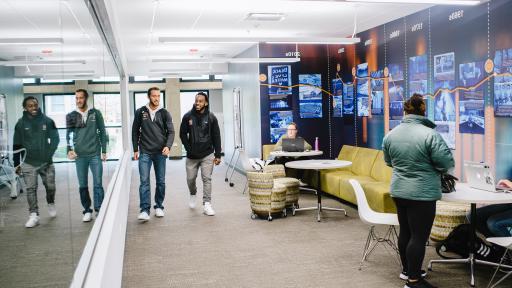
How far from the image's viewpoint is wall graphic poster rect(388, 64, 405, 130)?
8062 millimetres

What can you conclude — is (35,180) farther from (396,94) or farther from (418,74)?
(396,94)

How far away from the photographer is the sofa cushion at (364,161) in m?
8.23

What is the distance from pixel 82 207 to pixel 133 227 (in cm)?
458

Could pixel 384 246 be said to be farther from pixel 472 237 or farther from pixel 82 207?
pixel 82 207

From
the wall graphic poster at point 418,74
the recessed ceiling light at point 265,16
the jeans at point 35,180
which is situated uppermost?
the recessed ceiling light at point 265,16

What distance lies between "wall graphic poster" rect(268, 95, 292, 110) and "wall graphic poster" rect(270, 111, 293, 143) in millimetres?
105

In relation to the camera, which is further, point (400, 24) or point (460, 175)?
point (400, 24)

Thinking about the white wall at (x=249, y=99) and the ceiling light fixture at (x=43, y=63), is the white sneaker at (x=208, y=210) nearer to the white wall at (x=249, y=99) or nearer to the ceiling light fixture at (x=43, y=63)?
the white wall at (x=249, y=99)

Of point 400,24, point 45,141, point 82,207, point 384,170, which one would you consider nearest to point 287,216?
point 384,170

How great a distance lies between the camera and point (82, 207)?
7.43ft

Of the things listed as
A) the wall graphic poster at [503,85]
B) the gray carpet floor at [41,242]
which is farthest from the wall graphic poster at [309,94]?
the gray carpet floor at [41,242]

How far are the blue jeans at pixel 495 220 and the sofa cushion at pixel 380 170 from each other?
7.62 feet

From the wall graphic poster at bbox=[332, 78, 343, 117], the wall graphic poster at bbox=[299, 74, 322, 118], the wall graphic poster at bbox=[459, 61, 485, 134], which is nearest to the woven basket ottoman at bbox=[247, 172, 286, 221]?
the wall graphic poster at bbox=[459, 61, 485, 134]

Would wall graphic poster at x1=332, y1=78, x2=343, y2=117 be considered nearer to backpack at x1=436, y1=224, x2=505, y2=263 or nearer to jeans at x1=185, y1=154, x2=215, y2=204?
jeans at x1=185, y1=154, x2=215, y2=204
